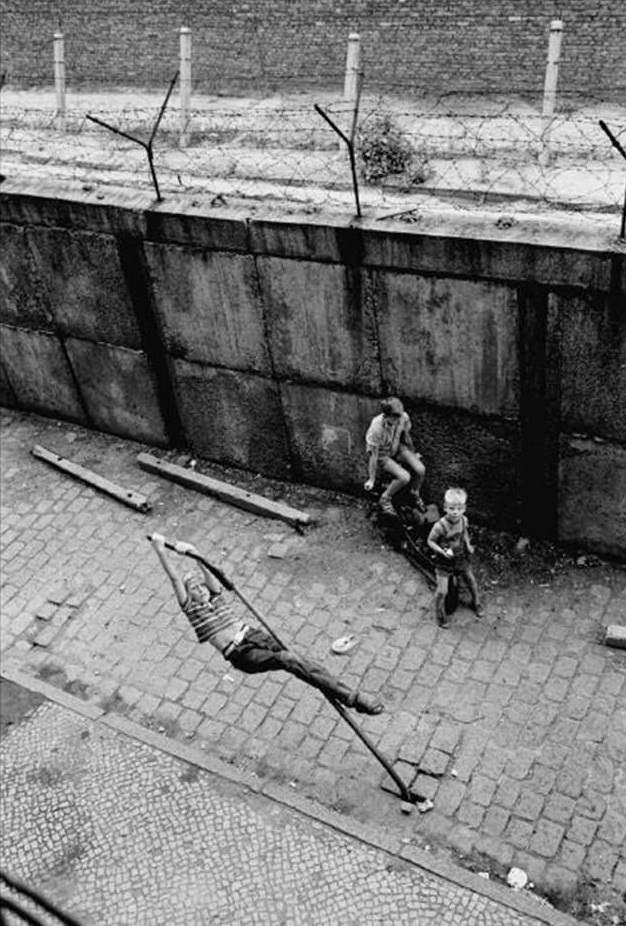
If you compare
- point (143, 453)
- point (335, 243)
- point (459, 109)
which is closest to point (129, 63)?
point (459, 109)

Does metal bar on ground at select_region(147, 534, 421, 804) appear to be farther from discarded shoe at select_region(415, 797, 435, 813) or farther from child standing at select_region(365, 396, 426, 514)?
child standing at select_region(365, 396, 426, 514)

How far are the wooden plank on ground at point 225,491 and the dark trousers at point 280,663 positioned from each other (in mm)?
3526

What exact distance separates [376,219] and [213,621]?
4442 mm

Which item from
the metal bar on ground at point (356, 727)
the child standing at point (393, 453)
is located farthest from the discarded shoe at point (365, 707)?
the child standing at point (393, 453)

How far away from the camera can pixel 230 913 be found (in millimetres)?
7188

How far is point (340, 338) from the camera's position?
10.2 m

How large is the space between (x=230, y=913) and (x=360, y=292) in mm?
6028

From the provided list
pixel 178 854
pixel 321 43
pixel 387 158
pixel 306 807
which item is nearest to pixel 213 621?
pixel 306 807

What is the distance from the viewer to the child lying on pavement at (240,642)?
696 cm

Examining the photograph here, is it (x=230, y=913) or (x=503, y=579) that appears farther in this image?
(x=503, y=579)

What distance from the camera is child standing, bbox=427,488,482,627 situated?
8711mm

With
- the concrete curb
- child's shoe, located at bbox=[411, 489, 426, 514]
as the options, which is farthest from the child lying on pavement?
child's shoe, located at bbox=[411, 489, 426, 514]

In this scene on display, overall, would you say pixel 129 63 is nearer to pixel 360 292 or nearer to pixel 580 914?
pixel 360 292

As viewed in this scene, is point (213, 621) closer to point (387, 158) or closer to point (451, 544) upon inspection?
point (451, 544)
